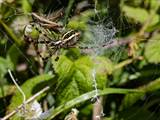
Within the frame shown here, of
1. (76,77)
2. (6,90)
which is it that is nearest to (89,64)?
(76,77)

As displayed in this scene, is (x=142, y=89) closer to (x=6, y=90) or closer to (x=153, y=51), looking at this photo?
(x=153, y=51)

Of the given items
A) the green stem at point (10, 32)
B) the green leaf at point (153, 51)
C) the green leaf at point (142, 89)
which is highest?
the green stem at point (10, 32)

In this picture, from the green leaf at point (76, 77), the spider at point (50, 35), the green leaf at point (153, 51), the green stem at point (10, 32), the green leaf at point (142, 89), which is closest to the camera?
the spider at point (50, 35)

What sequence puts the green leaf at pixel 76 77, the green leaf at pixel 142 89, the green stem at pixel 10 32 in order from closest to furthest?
the green leaf at pixel 76 77
the green leaf at pixel 142 89
the green stem at pixel 10 32

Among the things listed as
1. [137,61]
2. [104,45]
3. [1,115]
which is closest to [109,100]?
[137,61]

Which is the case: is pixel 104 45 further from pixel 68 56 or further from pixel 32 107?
pixel 32 107

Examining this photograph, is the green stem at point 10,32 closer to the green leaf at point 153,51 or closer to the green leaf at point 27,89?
the green leaf at point 27,89

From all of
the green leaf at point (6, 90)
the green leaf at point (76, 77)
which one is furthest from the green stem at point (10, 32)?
the green leaf at point (76, 77)
